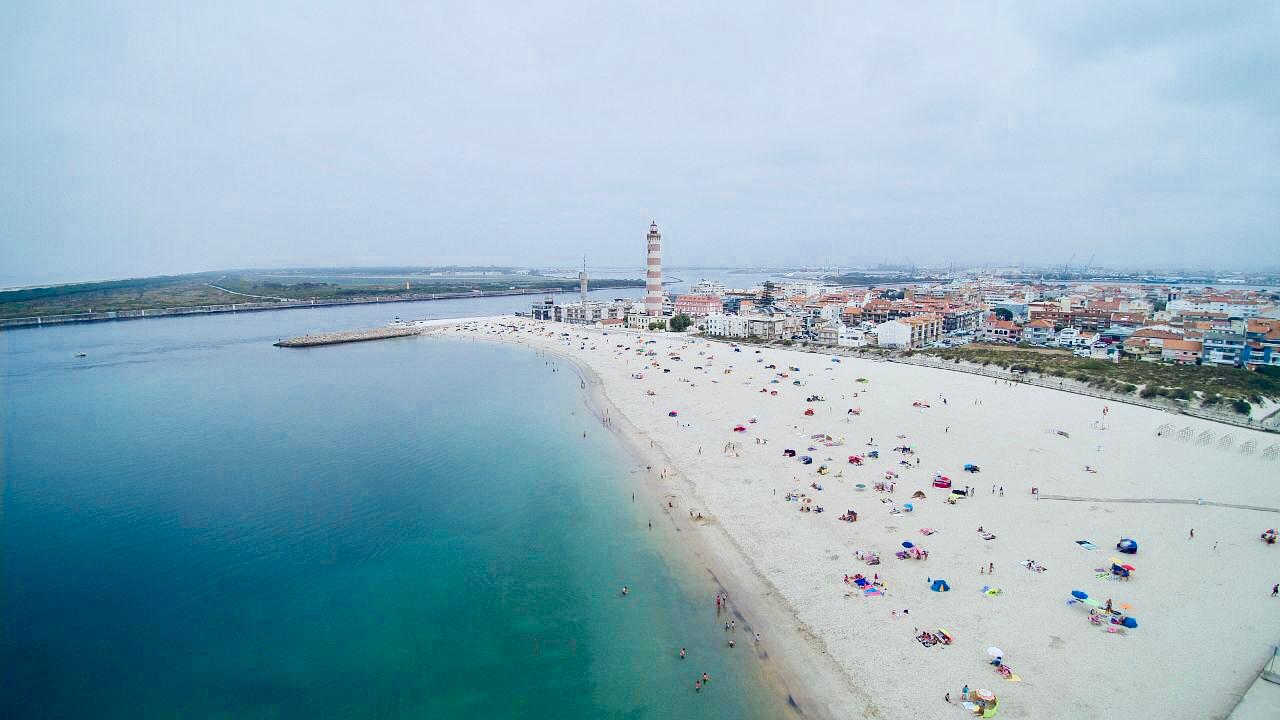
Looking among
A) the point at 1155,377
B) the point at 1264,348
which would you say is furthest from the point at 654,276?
the point at 1264,348

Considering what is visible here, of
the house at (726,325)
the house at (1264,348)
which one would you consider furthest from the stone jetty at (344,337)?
the house at (1264,348)

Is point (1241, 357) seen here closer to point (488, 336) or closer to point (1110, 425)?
point (1110, 425)

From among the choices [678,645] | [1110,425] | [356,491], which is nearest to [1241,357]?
[1110,425]

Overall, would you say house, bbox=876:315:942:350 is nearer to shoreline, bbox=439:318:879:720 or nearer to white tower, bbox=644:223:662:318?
white tower, bbox=644:223:662:318

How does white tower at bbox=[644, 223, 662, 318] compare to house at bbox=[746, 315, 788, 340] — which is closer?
house at bbox=[746, 315, 788, 340]

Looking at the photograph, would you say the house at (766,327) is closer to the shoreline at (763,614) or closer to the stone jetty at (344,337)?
the shoreline at (763,614)

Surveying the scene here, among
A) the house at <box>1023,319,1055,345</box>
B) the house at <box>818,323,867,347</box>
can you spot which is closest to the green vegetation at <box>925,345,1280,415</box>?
the house at <box>818,323,867,347</box>

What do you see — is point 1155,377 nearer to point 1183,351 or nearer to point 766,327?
point 1183,351
